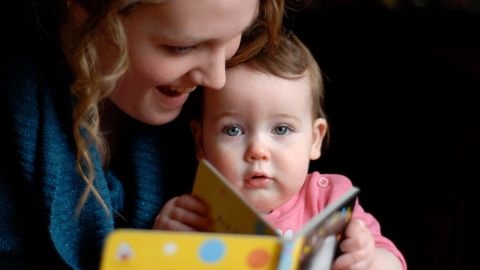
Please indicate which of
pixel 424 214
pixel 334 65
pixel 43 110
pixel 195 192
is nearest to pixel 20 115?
pixel 43 110

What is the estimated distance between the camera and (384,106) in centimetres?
155

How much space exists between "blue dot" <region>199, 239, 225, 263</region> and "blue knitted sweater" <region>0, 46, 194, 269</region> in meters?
0.47

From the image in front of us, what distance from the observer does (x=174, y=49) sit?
3.64 feet

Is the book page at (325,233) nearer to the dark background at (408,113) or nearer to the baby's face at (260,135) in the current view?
the baby's face at (260,135)

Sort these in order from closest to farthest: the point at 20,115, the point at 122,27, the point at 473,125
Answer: the point at 122,27 → the point at 20,115 → the point at 473,125

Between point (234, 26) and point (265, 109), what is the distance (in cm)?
18

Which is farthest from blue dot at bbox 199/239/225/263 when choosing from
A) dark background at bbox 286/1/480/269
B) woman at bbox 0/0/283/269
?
dark background at bbox 286/1/480/269

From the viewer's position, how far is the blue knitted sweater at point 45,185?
1.18 metres

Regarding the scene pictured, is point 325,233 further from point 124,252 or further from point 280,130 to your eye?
point 280,130

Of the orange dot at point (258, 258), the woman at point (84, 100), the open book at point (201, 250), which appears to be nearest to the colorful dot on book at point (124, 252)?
the open book at point (201, 250)

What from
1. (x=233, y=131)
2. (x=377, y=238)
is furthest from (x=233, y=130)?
(x=377, y=238)

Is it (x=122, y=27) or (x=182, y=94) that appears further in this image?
(x=182, y=94)

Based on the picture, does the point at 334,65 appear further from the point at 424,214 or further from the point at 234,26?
the point at 234,26

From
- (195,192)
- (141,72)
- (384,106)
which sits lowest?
(384,106)
